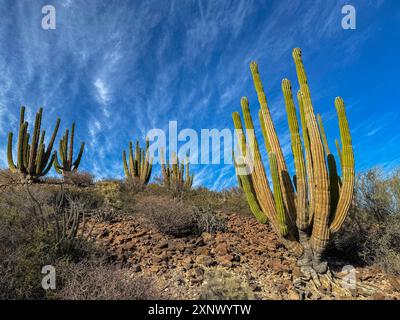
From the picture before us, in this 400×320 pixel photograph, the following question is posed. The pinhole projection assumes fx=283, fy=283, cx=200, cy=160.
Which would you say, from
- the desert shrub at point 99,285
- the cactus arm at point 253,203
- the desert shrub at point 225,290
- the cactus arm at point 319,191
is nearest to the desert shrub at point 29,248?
the desert shrub at point 99,285

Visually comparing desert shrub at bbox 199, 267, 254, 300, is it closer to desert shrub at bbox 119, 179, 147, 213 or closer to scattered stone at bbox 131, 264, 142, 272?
scattered stone at bbox 131, 264, 142, 272

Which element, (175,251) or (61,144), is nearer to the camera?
(175,251)

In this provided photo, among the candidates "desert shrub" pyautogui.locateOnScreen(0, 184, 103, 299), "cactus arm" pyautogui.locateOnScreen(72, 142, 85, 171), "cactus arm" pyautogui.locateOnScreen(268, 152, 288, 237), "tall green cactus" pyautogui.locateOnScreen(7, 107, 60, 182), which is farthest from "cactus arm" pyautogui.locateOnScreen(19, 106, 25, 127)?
"cactus arm" pyautogui.locateOnScreen(268, 152, 288, 237)

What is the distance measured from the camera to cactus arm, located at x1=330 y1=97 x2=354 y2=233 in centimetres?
495

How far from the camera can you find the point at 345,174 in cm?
505

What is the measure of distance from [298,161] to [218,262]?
2339mm

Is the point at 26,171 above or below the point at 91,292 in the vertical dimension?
above

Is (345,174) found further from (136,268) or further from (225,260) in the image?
(136,268)

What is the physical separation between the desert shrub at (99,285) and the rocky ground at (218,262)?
44 centimetres

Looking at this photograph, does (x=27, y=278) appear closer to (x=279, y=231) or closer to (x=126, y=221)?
(x=126, y=221)

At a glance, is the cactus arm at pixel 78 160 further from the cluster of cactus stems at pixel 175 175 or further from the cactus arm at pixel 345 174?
the cactus arm at pixel 345 174
